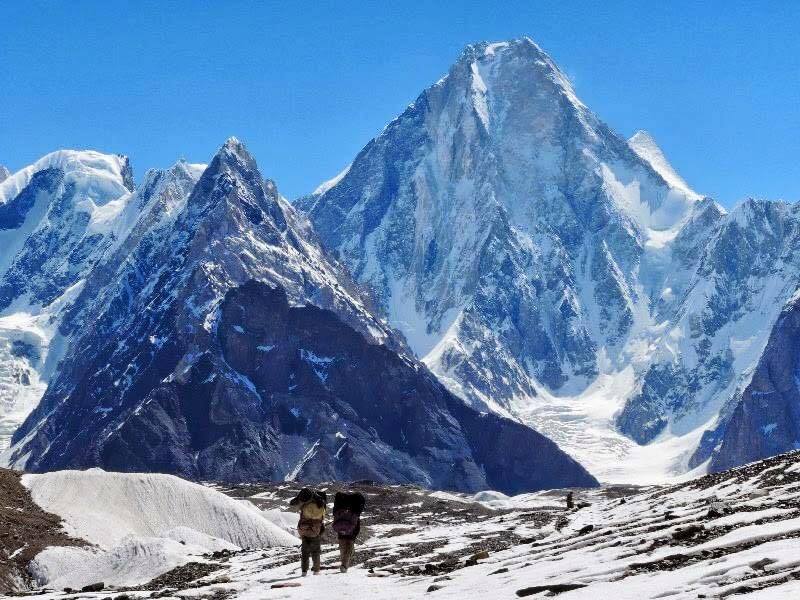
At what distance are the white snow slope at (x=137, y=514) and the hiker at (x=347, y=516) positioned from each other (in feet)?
133

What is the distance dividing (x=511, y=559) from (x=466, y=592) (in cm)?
947

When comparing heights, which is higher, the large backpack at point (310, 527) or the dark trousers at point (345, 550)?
the large backpack at point (310, 527)

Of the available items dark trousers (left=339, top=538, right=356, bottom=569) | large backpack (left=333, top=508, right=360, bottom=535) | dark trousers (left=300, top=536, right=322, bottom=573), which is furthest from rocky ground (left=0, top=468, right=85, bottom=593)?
large backpack (left=333, top=508, right=360, bottom=535)

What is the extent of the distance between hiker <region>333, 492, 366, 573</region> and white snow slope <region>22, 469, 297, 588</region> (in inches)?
1596

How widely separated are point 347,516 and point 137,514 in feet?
248

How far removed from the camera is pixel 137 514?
11894 centimetres

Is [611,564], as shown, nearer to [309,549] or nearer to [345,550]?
[345,550]

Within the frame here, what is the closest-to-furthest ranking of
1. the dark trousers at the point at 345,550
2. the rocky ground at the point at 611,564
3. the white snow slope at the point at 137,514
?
the rocky ground at the point at 611,564 → the dark trousers at the point at 345,550 → the white snow slope at the point at 137,514

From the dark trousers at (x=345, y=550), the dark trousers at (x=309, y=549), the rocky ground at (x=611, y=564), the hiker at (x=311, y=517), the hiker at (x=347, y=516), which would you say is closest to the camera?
the rocky ground at (x=611, y=564)

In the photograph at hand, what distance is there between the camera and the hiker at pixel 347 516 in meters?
46.6

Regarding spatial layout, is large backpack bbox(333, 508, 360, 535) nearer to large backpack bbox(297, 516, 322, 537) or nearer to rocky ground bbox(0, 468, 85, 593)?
large backpack bbox(297, 516, 322, 537)

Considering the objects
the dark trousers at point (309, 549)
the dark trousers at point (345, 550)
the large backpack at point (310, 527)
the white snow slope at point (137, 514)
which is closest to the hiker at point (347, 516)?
the dark trousers at point (345, 550)

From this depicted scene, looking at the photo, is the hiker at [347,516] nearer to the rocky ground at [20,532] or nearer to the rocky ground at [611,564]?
the rocky ground at [611,564]

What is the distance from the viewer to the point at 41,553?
285 ft
